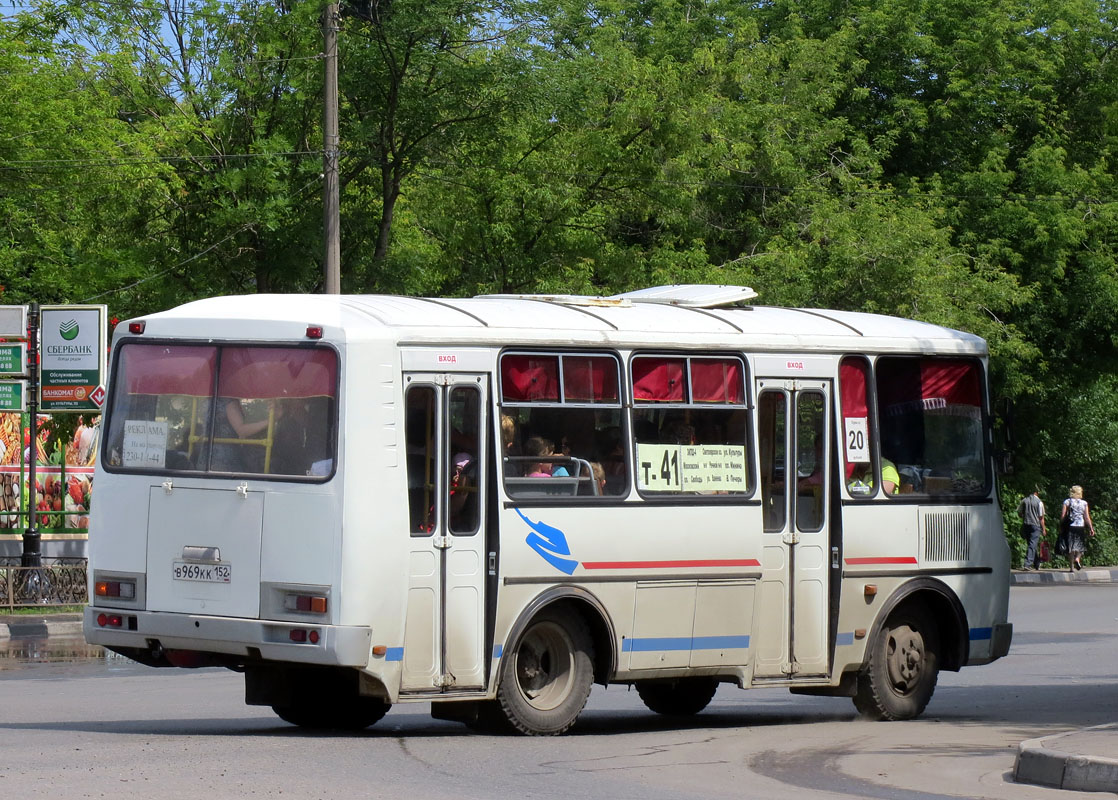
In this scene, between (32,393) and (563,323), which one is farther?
(32,393)

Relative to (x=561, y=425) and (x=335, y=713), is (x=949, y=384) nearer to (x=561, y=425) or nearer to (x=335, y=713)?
(x=561, y=425)

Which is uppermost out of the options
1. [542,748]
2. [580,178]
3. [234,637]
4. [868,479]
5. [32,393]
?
[580,178]

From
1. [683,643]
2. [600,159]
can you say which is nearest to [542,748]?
[683,643]

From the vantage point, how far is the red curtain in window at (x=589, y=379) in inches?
437

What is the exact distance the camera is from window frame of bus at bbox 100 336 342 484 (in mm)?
10070

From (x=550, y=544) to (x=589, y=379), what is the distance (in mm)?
1119

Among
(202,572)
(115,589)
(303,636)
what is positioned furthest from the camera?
(115,589)

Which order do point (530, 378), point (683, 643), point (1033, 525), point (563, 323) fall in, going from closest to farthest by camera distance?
point (530, 378) → point (563, 323) → point (683, 643) → point (1033, 525)

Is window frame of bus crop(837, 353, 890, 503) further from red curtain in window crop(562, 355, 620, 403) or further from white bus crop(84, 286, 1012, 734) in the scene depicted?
red curtain in window crop(562, 355, 620, 403)

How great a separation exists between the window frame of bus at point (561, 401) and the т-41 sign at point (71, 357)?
48.5ft

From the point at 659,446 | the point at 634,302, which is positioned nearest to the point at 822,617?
the point at 659,446

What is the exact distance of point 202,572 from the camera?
10.3 m

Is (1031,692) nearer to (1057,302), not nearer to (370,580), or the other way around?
(370,580)

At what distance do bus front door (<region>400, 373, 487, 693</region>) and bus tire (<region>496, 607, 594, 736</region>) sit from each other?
20.5 inches
